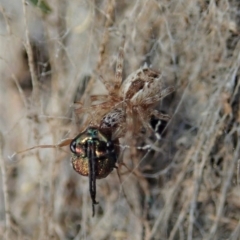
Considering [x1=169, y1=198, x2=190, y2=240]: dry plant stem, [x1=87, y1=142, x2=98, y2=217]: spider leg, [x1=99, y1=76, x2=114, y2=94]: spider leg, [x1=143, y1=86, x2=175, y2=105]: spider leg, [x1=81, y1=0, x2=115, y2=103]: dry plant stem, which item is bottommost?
[x1=169, y1=198, x2=190, y2=240]: dry plant stem

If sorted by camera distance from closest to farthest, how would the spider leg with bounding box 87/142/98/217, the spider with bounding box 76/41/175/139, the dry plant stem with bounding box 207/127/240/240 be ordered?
the spider leg with bounding box 87/142/98/217, the spider with bounding box 76/41/175/139, the dry plant stem with bounding box 207/127/240/240

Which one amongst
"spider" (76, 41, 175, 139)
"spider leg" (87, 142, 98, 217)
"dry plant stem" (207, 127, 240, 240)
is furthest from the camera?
"dry plant stem" (207, 127, 240, 240)

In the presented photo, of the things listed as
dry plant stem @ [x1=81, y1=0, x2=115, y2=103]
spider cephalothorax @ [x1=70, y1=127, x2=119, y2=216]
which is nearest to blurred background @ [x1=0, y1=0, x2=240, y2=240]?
dry plant stem @ [x1=81, y1=0, x2=115, y2=103]

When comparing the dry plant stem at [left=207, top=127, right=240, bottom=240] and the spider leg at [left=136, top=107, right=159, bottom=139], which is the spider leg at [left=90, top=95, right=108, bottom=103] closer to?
the spider leg at [left=136, top=107, right=159, bottom=139]

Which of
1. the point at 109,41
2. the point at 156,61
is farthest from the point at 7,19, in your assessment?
the point at 156,61

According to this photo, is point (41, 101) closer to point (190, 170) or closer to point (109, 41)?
point (109, 41)

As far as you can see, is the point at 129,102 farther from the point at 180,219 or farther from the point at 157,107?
the point at 180,219

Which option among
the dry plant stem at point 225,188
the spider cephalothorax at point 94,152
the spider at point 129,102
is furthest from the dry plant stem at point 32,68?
the dry plant stem at point 225,188
